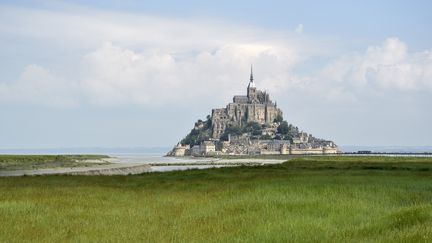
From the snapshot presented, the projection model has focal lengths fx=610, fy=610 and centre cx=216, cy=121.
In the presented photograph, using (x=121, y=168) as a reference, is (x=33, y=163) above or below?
above

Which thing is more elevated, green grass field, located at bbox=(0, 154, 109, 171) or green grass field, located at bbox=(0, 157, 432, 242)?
green grass field, located at bbox=(0, 154, 109, 171)

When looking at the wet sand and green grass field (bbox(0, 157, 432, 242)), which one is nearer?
green grass field (bbox(0, 157, 432, 242))

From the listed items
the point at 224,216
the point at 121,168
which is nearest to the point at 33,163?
the point at 121,168

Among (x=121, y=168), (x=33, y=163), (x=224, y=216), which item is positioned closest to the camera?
(x=224, y=216)

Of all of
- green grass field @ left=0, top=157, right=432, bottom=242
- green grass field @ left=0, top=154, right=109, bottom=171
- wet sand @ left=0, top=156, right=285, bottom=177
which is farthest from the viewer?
green grass field @ left=0, top=154, right=109, bottom=171

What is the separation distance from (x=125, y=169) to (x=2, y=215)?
220 ft

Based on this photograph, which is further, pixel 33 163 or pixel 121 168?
pixel 33 163

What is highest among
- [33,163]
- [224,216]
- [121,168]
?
[33,163]

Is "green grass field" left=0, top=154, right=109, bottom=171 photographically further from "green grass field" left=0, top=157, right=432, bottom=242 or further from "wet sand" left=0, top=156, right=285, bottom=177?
"green grass field" left=0, top=157, right=432, bottom=242

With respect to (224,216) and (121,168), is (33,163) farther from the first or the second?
(224,216)

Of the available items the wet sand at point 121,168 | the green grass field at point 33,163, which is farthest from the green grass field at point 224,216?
the green grass field at point 33,163

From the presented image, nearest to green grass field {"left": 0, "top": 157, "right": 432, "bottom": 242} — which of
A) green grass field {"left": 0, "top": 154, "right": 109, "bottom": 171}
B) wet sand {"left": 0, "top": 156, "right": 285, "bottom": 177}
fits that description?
wet sand {"left": 0, "top": 156, "right": 285, "bottom": 177}

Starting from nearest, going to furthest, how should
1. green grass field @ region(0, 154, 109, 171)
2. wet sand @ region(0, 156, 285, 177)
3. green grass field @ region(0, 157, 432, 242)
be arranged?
green grass field @ region(0, 157, 432, 242), wet sand @ region(0, 156, 285, 177), green grass field @ region(0, 154, 109, 171)

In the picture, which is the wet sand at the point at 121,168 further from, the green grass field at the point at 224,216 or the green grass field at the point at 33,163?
the green grass field at the point at 224,216
